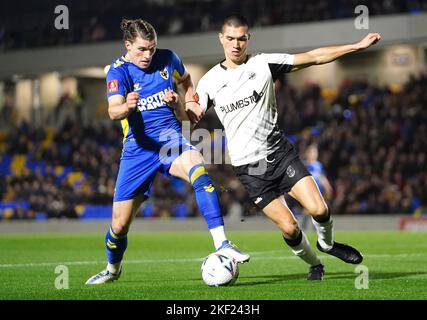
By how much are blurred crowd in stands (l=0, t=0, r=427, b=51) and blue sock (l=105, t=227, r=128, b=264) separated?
2257cm

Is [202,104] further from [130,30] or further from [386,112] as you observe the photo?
[386,112]

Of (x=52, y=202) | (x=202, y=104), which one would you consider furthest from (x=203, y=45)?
(x=202, y=104)

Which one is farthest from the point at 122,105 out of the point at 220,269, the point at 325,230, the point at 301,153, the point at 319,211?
the point at 301,153

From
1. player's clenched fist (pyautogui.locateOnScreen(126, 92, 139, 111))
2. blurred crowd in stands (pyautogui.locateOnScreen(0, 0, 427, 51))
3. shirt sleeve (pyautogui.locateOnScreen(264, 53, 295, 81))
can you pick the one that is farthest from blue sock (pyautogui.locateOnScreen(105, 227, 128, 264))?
blurred crowd in stands (pyautogui.locateOnScreen(0, 0, 427, 51))

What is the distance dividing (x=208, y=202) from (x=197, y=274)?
211 centimetres

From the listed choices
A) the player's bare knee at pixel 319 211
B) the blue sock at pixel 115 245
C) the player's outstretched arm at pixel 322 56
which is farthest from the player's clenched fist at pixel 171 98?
the player's bare knee at pixel 319 211

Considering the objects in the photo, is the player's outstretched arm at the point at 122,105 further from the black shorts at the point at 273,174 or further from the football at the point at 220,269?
the football at the point at 220,269

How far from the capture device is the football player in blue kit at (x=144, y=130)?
8.56m

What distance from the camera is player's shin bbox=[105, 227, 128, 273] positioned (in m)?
8.95

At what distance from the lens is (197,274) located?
10094 millimetres

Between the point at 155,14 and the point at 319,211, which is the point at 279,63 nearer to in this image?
the point at 319,211

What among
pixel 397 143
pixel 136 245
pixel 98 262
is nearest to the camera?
pixel 98 262
